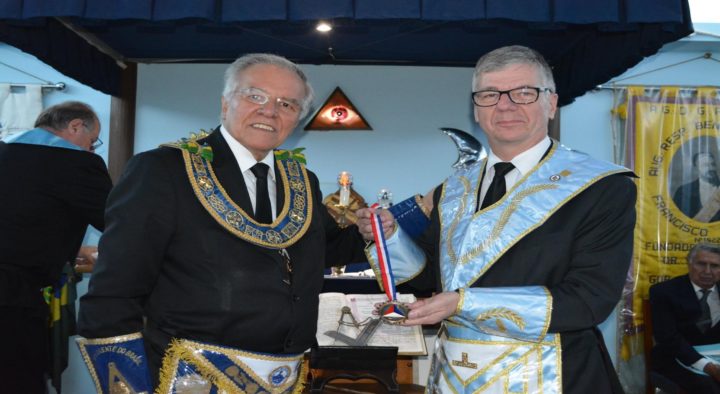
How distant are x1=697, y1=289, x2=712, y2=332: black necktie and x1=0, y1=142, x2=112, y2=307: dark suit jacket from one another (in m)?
3.86

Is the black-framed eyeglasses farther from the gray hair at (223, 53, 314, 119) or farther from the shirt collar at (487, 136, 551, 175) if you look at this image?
the gray hair at (223, 53, 314, 119)

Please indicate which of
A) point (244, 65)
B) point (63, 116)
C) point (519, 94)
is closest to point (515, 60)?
point (519, 94)

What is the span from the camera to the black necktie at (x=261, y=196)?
6.33 feet

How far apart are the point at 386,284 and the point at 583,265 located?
521 mm

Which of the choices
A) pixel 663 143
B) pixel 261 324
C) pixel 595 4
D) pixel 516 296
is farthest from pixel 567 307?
pixel 663 143

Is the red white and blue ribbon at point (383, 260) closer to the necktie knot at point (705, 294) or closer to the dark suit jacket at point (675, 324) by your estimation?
the dark suit jacket at point (675, 324)

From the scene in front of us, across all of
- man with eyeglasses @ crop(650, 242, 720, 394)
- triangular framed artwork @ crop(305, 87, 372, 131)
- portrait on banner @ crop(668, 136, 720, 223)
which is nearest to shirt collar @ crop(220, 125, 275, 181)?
triangular framed artwork @ crop(305, 87, 372, 131)

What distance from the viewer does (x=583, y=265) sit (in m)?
1.78

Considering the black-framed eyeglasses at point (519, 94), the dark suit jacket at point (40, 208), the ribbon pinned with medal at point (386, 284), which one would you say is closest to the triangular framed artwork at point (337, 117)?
the dark suit jacket at point (40, 208)

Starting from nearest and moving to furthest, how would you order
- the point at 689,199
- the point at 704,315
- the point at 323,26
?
the point at 323,26 < the point at 704,315 < the point at 689,199

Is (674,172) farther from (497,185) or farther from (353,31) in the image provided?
(497,185)

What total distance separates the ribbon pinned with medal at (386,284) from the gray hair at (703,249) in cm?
351

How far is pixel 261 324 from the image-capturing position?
5.95ft

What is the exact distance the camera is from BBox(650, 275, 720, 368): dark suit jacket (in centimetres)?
454
